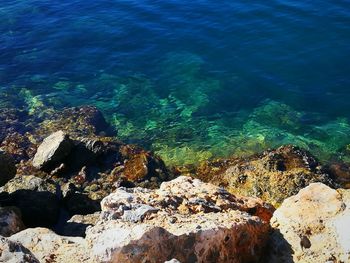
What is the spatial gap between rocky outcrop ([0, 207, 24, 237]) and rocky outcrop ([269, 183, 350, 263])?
793cm

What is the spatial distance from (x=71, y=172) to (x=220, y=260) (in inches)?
449

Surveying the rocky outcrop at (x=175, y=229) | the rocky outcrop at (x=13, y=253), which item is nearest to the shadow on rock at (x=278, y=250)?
the rocky outcrop at (x=175, y=229)

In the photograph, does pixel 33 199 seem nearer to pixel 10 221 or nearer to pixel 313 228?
pixel 10 221

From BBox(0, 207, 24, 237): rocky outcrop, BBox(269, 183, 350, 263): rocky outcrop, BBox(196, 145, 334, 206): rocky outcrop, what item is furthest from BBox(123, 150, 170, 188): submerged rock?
BBox(269, 183, 350, 263): rocky outcrop

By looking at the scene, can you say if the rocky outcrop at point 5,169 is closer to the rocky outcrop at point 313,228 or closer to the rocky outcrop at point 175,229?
the rocky outcrop at point 175,229

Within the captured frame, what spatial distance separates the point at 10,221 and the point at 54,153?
573 cm

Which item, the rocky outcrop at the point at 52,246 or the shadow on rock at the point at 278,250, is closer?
the shadow on rock at the point at 278,250

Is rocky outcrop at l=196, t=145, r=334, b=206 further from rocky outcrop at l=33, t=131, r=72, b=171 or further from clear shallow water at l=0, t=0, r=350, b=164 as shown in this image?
rocky outcrop at l=33, t=131, r=72, b=171

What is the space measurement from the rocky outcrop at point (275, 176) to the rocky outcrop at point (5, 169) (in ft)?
25.3

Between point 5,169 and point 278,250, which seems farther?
point 5,169

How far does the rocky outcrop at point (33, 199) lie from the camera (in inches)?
607

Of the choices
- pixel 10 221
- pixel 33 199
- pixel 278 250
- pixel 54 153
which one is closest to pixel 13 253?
pixel 278 250

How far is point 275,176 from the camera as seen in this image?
16328mm

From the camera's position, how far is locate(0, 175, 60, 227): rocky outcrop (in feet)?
50.6
